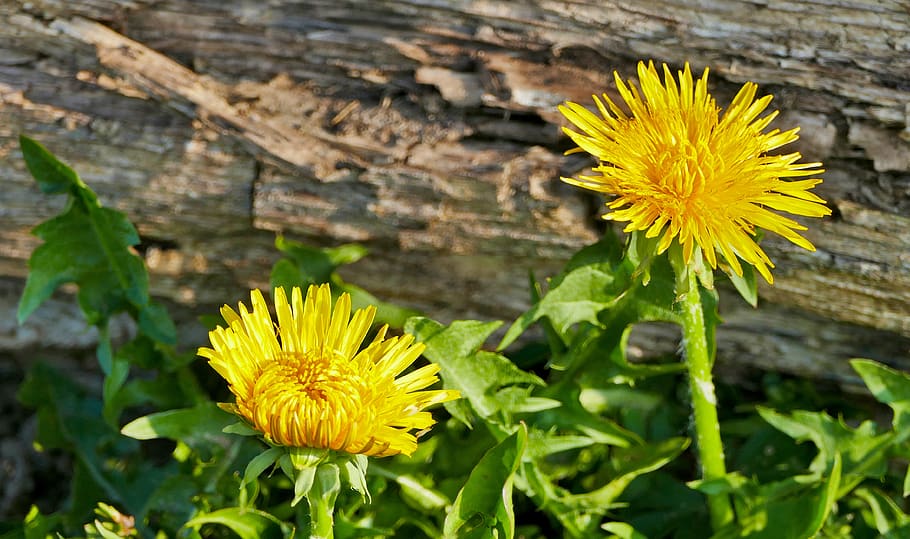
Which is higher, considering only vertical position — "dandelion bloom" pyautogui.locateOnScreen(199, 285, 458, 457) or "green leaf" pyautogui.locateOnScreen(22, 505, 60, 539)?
"dandelion bloom" pyautogui.locateOnScreen(199, 285, 458, 457)

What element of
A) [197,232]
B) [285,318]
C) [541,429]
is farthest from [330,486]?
[197,232]

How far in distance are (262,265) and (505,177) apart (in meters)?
1.00

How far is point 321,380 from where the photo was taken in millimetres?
2314

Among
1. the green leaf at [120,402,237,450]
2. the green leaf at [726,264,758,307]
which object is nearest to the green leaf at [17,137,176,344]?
the green leaf at [120,402,237,450]

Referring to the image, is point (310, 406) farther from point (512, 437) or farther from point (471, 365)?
point (471, 365)

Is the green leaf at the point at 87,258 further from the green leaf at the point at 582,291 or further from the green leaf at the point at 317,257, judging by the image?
the green leaf at the point at 582,291

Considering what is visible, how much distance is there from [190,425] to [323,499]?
84 centimetres

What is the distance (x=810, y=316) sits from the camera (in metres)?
3.31

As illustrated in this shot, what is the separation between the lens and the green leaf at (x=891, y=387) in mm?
2998

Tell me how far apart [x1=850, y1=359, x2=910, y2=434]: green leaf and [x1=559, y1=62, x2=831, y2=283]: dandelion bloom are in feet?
2.54

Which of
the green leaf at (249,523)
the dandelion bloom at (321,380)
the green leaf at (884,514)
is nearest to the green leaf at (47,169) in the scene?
the dandelion bloom at (321,380)

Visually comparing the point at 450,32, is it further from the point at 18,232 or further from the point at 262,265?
the point at 18,232

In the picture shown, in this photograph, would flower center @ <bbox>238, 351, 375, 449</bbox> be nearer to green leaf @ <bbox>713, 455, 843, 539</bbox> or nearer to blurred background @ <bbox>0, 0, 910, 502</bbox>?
blurred background @ <bbox>0, 0, 910, 502</bbox>

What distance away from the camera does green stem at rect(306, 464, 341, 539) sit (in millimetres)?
2285
